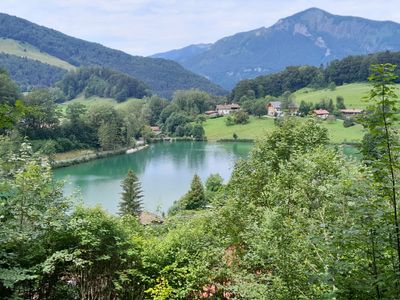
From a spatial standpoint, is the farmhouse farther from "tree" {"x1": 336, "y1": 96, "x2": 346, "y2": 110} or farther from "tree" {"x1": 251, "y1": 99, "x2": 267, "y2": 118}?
"tree" {"x1": 336, "y1": 96, "x2": 346, "y2": 110}

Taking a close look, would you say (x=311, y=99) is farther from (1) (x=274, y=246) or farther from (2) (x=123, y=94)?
(1) (x=274, y=246)

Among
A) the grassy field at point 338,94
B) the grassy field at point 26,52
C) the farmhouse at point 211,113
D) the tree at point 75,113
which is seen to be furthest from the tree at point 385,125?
the grassy field at point 26,52

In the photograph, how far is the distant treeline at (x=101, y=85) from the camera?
133 meters

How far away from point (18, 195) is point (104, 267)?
195cm

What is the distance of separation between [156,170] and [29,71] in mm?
131599

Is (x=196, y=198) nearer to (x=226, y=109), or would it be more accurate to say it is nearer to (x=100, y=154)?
(x=100, y=154)

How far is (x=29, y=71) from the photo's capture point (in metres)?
163

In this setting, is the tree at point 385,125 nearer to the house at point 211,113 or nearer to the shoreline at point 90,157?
the shoreline at point 90,157

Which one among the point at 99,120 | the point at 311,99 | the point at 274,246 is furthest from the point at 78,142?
the point at 274,246

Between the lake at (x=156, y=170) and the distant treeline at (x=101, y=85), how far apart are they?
60470 mm

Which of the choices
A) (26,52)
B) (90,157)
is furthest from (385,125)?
(26,52)

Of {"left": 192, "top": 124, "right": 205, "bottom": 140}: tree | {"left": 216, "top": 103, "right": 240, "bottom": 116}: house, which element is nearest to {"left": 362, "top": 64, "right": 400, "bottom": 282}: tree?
{"left": 192, "top": 124, "right": 205, "bottom": 140}: tree

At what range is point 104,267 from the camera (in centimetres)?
741

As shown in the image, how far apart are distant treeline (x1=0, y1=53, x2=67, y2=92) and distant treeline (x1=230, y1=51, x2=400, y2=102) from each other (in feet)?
283
